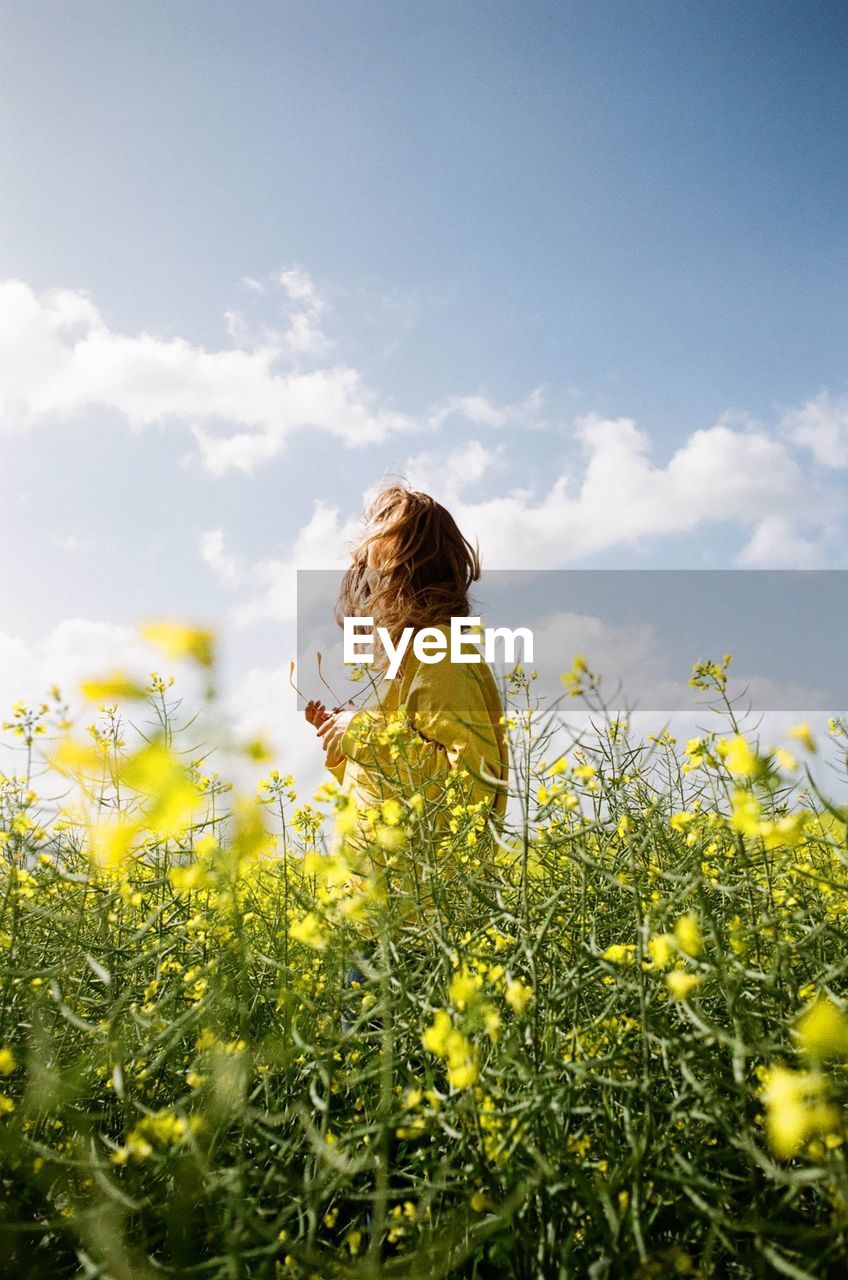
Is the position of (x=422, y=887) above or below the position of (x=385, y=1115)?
above

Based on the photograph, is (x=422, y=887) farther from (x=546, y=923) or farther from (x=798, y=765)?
(x=798, y=765)

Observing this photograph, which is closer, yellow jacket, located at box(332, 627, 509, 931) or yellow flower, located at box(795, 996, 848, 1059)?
yellow flower, located at box(795, 996, 848, 1059)

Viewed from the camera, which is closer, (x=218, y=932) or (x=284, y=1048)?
(x=284, y=1048)

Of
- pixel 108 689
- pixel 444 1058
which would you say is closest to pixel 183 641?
pixel 108 689

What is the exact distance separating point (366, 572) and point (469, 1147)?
174 centimetres

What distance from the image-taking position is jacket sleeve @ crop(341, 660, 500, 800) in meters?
1.89

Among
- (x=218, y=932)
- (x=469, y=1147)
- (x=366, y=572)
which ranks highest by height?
(x=366, y=572)

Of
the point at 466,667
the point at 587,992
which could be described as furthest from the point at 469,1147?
the point at 466,667

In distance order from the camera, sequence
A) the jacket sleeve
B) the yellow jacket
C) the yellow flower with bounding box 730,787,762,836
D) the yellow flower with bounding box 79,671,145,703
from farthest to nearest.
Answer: the jacket sleeve, the yellow jacket, the yellow flower with bounding box 730,787,762,836, the yellow flower with bounding box 79,671,145,703

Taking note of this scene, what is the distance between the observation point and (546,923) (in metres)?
1.22

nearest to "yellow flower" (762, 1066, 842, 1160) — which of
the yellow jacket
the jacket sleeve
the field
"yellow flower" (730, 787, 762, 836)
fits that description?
the field

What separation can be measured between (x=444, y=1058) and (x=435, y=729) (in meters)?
0.87

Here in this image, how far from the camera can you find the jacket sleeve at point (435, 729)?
189 centimetres

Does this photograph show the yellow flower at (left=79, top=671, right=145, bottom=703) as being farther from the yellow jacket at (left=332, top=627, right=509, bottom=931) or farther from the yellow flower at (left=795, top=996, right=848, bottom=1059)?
the yellow jacket at (left=332, top=627, right=509, bottom=931)
